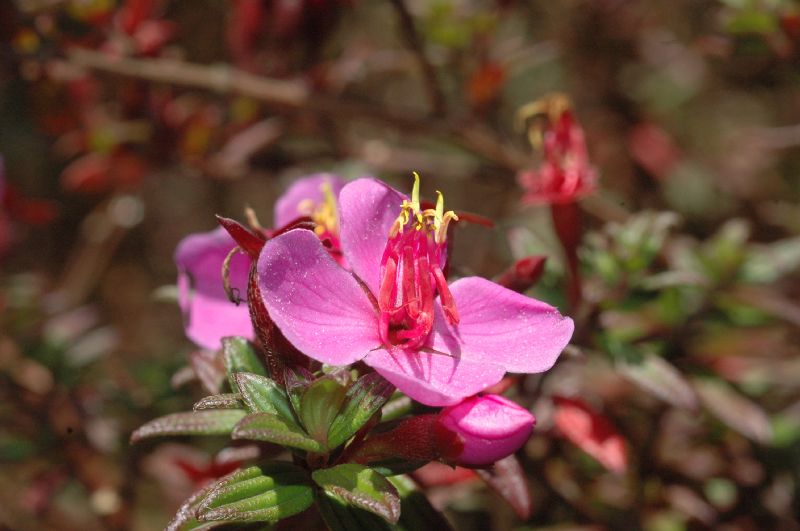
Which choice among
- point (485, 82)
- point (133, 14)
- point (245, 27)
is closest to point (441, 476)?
point (485, 82)

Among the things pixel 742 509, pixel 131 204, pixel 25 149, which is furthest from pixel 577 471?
pixel 25 149

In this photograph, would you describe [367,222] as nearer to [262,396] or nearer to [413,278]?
[413,278]

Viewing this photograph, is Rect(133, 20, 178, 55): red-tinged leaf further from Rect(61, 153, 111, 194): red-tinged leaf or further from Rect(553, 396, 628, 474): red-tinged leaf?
Rect(553, 396, 628, 474): red-tinged leaf

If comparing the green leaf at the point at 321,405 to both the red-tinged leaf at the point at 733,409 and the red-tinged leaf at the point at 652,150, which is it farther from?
the red-tinged leaf at the point at 652,150

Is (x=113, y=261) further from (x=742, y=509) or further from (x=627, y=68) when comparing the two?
(x=742, y=509)

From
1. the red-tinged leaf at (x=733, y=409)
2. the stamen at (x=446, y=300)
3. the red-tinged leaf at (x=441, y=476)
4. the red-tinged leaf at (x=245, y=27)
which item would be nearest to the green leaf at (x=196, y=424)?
the stamen at (x=446, y=300)

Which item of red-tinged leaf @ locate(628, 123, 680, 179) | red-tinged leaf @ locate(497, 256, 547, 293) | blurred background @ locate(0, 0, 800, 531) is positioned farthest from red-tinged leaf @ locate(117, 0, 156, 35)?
red-tinged leaf @ locate(628, 123, 680, 179)
